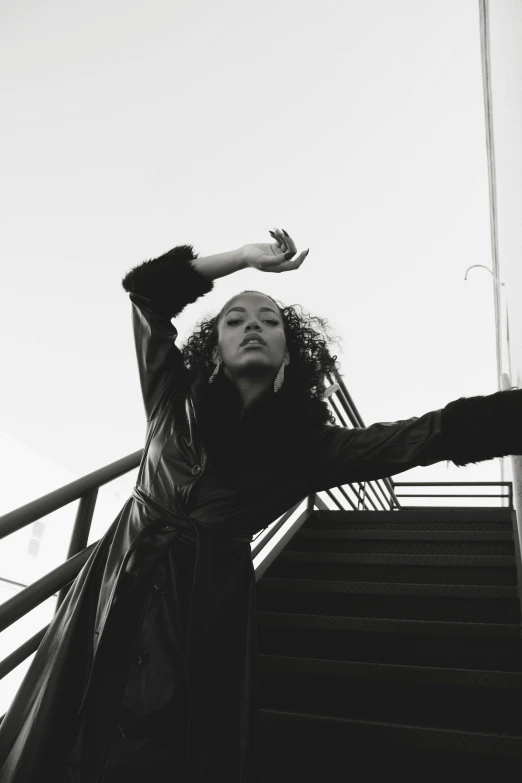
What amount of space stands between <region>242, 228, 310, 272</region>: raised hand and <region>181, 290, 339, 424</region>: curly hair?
0.12 m

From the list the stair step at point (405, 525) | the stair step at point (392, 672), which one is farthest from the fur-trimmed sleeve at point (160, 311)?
the stair step at point (405, 525)

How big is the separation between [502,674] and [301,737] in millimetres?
644

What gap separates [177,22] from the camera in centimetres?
519

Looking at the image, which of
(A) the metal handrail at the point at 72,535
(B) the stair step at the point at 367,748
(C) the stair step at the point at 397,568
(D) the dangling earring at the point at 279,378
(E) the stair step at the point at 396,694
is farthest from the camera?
(C) the stair step at the point at 397,568

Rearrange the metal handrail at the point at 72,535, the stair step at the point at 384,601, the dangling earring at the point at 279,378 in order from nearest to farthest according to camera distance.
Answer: the metal handrail at the point at 72,535
the dangling earring at the point at 279,378
the stair step at the point at 384,601

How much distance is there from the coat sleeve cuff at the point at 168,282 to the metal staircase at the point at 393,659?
129 centimetres

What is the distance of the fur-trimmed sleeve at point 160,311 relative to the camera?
1430 mm

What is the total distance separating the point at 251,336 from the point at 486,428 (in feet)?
1.91

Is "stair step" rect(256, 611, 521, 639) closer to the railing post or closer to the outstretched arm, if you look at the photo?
the railing post

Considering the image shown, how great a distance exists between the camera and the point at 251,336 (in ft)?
4.60

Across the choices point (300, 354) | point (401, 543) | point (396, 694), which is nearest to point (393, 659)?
point (396, 694)

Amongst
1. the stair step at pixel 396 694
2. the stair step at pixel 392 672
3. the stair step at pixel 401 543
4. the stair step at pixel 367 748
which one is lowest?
the stair step at pixel 367 748

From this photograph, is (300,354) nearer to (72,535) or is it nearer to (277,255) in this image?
(277,255)

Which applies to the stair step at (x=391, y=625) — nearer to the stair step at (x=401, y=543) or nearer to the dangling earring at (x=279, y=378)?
the stair step at (x=401, y=543)
